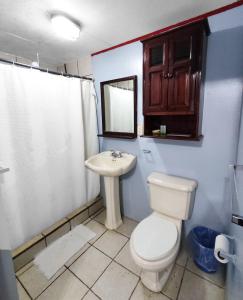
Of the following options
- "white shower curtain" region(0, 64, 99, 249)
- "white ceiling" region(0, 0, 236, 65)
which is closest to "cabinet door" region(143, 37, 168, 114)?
"white ceiling" region(0, 0, 236, 65)

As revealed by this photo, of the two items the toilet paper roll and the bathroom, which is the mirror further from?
the toilet paper roll

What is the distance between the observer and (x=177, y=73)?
1.30m

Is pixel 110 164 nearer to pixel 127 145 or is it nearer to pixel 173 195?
Result: pixel 127 145

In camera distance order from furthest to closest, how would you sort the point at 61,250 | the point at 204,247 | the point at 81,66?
the point at 81,66 < the point at 61,250 < the point at 204,247

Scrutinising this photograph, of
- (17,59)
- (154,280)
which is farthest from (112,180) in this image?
(17,59)

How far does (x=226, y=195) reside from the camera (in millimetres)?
1393

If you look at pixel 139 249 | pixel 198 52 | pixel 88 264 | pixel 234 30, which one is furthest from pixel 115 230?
pixel 234 30

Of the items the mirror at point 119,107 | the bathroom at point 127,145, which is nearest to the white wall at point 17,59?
the bathroom at point 127,145

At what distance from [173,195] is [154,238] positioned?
0.41 metres

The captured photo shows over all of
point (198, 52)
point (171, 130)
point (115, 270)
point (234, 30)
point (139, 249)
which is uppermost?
point (234, 30)

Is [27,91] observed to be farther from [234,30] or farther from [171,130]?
[234,30]

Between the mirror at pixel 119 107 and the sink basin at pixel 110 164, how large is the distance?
0.26 meters

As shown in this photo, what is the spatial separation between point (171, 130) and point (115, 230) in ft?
4.47

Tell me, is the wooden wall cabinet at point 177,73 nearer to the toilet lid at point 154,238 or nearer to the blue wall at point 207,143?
the blue wall at point 207,143
